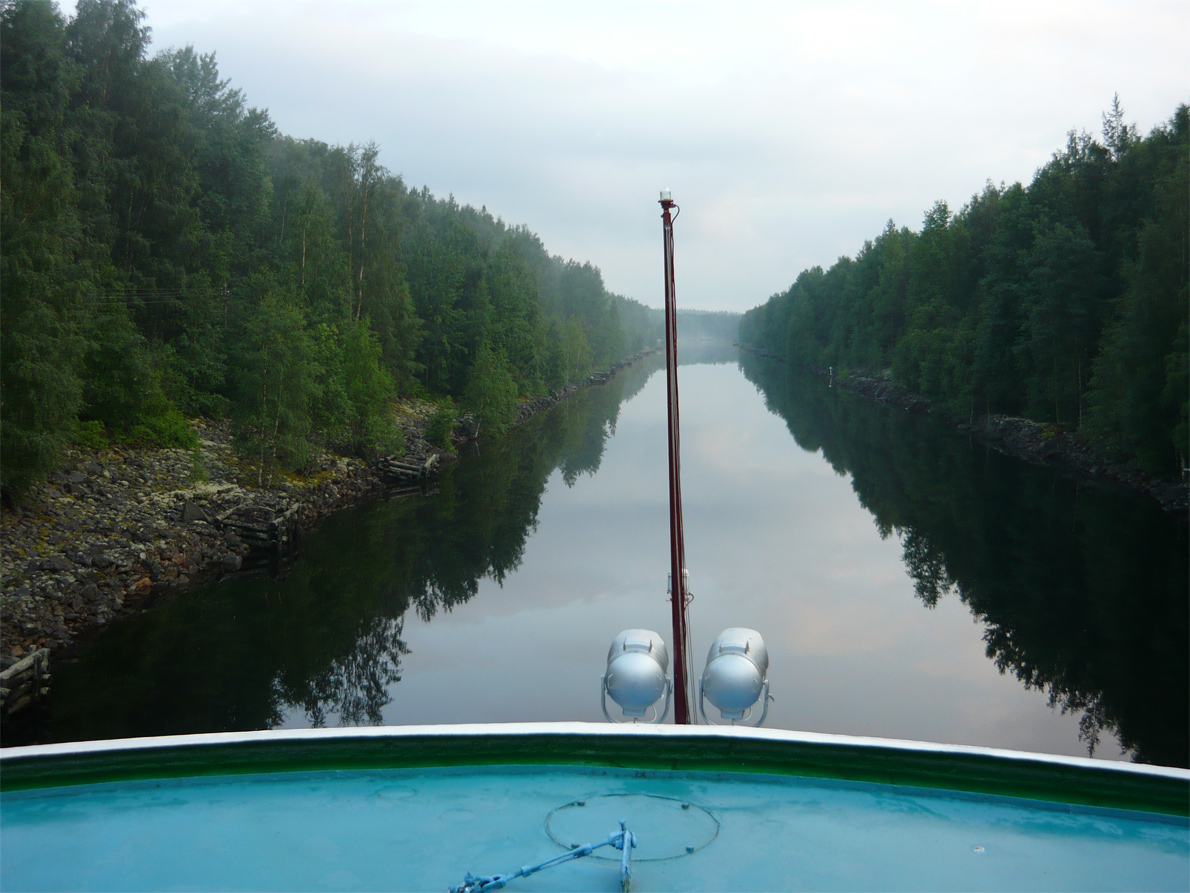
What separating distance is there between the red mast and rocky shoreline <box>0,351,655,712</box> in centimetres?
1096

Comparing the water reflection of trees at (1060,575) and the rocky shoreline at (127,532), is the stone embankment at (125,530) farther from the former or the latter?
the water reflection of trees at (1060,575)

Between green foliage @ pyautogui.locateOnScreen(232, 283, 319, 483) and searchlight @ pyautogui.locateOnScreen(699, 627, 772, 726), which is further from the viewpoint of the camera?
green foliage @ pyautogui.locateOnScreen(232, 283, 319, 483)

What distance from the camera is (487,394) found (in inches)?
2019

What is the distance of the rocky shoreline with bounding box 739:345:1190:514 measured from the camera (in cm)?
3113

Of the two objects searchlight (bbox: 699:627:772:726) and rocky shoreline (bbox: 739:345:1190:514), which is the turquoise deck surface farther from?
rocky shoreline (bbox: 739:345:1190:514)

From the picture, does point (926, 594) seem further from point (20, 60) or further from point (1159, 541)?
point (20, 60)

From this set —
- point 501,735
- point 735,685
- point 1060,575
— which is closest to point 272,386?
point 1060,575

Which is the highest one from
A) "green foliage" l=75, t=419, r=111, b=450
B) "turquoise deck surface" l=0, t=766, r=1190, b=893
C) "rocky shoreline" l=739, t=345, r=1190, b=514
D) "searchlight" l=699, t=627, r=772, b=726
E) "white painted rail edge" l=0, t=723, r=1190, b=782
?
"green foliage" l=75, t=419, r=111, b=450

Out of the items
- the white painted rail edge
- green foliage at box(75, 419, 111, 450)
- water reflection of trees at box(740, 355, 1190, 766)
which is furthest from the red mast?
green foliage at box(75, 419, 111, 450)

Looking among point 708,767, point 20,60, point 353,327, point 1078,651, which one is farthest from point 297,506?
point 708,767

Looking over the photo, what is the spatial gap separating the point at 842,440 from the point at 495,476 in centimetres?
2361

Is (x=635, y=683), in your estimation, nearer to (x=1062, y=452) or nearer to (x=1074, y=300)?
(x=1062, y=452)

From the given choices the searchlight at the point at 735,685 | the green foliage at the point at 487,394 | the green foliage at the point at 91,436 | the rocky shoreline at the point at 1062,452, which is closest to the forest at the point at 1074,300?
the rocky shoreline at the point at 1062,452

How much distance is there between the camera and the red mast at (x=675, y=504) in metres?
9.80
